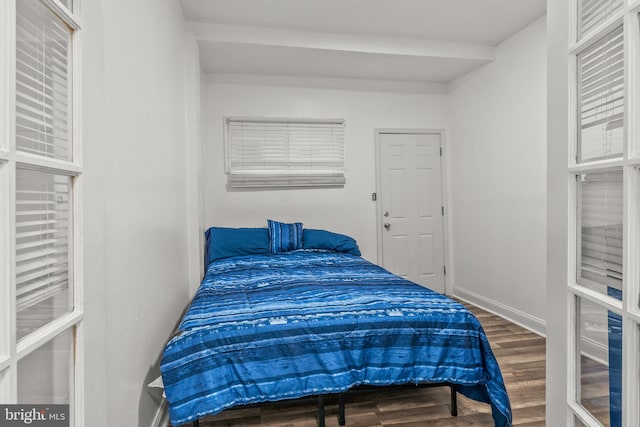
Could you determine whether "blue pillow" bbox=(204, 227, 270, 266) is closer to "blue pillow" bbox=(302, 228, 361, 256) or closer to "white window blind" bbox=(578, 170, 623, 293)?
"blue pillow" bbox=(302, 228, 361, 256)

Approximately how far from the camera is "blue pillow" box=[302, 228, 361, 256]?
3.96 meters

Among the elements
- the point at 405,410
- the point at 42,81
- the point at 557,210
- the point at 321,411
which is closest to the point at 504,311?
the point at 405,410

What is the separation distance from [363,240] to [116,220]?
11.2 ft

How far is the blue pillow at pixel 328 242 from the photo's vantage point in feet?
13.0

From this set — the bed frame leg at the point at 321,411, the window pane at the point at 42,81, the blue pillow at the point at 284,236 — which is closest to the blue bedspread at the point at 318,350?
the bed frame leg at the point at 321,411

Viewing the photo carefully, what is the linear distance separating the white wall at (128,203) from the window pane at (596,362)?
1.24 metres

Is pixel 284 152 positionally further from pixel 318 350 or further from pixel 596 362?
pixel 596 362

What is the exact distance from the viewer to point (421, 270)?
15.5 ft

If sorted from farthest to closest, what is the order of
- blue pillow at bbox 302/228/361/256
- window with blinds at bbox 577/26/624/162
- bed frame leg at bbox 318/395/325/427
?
blue pillow at bbox 302/228/361/256, bed frame leg at bbox 318/395/325/427, window with blinds at bbox 577/26/624/162

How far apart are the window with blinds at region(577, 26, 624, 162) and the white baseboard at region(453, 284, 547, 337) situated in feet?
8.32

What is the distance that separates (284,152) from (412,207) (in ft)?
5.78

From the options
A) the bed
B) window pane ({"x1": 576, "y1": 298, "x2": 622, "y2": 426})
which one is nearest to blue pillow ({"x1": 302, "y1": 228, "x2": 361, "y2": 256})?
the bed

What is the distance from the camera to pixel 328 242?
398 cm

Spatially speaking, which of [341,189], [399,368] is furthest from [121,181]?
[341,189]
